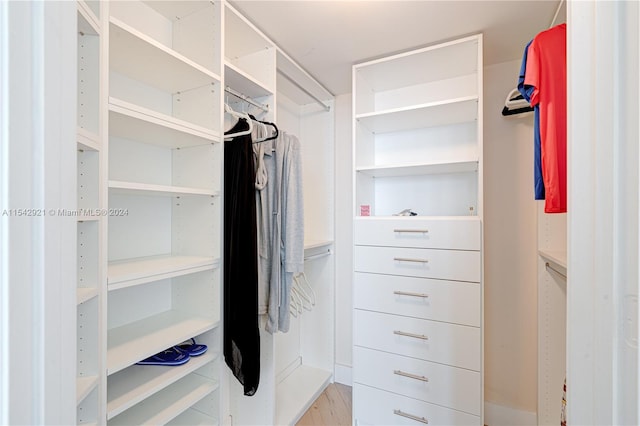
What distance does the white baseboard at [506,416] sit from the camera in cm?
184

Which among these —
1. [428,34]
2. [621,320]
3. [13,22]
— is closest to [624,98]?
[621,320]

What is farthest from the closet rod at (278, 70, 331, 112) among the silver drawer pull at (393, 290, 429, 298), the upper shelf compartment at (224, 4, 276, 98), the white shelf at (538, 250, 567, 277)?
the white shelf at (538, 250, 567, 277)

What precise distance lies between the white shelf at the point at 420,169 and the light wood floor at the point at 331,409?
65.0 inches

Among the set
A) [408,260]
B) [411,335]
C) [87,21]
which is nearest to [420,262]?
[408,260]

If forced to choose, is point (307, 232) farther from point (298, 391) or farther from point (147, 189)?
point (147, 189)

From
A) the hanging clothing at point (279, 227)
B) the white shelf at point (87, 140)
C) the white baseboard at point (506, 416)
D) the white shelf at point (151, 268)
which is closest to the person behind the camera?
the white shelf at point (87, 140)

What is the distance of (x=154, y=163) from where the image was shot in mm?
1394

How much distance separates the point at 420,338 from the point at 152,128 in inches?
66.3

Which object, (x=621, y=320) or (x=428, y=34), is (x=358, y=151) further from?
(x=621, y=320)

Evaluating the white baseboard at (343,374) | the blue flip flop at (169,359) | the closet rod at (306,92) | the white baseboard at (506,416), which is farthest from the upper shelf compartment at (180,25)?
the white baseboard at (506,416)

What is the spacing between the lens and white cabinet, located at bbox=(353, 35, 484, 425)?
1574 millimetres

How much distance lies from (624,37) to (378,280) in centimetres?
155

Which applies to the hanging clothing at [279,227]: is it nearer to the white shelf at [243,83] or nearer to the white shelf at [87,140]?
the white shelf at [243,83]

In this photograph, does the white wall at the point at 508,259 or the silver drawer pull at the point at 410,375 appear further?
the white wall at the point at 508,259
